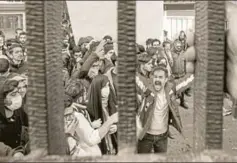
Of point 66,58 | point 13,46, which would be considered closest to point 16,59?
point 13,46

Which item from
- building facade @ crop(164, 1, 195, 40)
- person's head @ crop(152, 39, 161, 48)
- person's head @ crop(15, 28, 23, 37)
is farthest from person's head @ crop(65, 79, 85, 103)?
building facade @ crop(164, 1, 195, 40)

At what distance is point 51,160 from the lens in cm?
126

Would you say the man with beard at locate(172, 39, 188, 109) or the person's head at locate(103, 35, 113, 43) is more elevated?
the person's head at locate(103, 35, 113, 43)

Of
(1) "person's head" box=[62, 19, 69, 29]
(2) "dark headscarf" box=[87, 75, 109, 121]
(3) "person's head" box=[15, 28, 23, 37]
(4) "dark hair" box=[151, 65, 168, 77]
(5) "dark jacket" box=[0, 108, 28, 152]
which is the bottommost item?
(5) "dark jacket" box=[0, 108, 28, 152]

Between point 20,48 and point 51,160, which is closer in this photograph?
point 51,160

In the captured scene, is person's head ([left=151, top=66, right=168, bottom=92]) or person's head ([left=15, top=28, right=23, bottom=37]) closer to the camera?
person's head ([left=151, top=66, right=168, bottom=92])

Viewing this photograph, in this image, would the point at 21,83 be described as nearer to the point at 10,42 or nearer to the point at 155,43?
the point at 10,42

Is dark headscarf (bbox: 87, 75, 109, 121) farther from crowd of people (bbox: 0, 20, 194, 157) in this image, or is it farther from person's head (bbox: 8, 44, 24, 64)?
person's head (bbox: 8, 44, 24, 64)

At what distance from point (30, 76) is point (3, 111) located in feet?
8.43

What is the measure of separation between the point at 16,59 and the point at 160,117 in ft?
4.72

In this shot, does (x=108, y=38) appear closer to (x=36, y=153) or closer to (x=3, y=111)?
(x=3, y=111)

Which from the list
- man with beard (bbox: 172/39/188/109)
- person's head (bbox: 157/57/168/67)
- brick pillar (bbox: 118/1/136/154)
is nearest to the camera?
brick pillar (bbox: 118/1/136/154)

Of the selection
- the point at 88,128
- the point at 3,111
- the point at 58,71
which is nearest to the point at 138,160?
the point at 58,71

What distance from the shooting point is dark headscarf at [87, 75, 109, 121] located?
3785 mm
